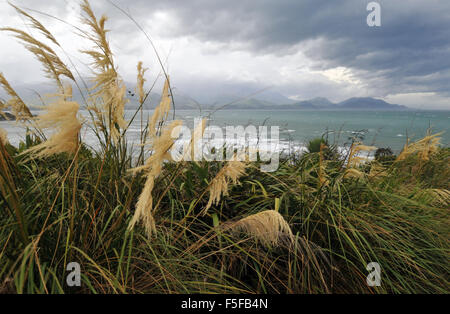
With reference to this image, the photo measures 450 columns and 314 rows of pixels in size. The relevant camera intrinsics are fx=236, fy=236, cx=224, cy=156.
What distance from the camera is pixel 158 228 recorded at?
189cm

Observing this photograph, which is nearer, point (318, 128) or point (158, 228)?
point (158, 228)

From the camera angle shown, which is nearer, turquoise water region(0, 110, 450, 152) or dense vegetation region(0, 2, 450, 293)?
dense vegetation region(0, 2, 450, 293)

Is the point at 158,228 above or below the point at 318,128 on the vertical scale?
below

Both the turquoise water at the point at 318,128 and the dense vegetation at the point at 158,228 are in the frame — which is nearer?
the dense vegetation at the point at 158,228

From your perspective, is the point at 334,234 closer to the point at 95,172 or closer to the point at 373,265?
the point at 373,265

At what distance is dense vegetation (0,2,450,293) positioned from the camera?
1273 mm

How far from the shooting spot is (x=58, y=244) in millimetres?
1456

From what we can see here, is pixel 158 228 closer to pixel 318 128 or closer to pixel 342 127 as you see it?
pixel 342 127

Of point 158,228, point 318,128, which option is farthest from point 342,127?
point 318,128

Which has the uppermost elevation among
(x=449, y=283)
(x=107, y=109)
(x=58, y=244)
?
(x=107, y=109)

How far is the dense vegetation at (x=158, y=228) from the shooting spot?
4.18ft
